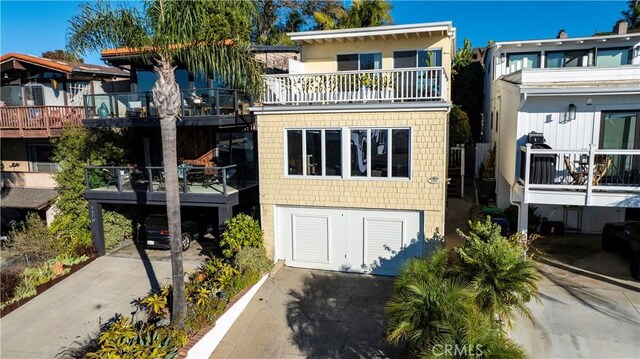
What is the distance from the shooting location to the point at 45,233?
14953 mm

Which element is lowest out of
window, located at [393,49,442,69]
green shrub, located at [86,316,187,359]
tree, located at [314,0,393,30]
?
green shrub, located at [86,316,187,359]

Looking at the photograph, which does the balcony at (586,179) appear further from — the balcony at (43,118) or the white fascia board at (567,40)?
the balcony at (43,118)

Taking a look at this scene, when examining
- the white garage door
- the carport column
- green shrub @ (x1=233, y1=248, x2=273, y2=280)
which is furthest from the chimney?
the carport column

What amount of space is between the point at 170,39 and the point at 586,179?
36.7 ft

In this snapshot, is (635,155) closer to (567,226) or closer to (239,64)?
(567,226)

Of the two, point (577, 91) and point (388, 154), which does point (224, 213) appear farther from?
point (577, 91)

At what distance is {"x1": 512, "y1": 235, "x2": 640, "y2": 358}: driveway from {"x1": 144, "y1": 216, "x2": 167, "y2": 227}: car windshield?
40.5ft

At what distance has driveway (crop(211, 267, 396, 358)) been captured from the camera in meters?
9.56

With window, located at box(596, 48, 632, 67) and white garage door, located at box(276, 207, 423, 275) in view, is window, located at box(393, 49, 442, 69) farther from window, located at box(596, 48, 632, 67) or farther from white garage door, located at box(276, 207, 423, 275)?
window, located at box(596, 48, 632, 67)

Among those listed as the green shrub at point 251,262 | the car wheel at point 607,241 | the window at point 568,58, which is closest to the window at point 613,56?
the window at point 568,58

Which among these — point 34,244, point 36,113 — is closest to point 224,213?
point 34,244

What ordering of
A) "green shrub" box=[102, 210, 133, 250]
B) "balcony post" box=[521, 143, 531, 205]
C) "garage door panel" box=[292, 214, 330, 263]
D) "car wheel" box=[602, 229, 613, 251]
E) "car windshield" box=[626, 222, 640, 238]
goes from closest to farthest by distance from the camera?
"balcony post" box=[521, 143, 531, 205] < "car windshield" box=[626, 222, 640, 238] < "car wheel" box=[602, 229, 613, 251] < "garage door panel" box=[292, 214, 330, 263] < "green shrub" box=[102, 210, 133, 250]

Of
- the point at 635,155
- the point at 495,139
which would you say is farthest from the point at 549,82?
the point at 495,139

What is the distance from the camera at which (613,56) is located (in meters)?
17.4
